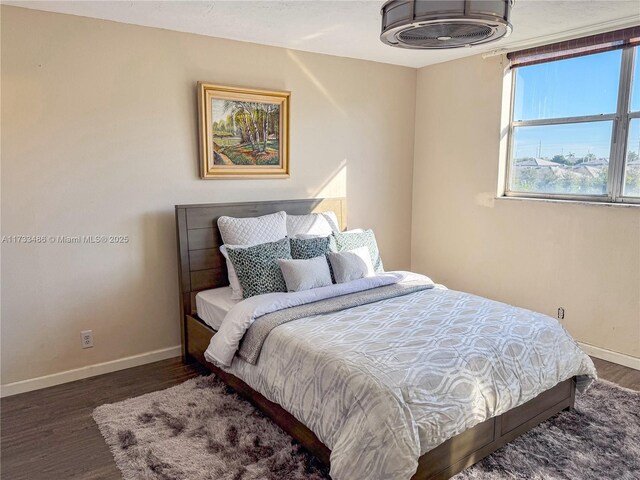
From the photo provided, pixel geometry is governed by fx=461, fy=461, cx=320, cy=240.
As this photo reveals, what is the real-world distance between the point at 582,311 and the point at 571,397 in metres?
1.11

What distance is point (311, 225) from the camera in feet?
12.4

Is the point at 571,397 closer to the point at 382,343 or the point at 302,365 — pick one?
the point at 382,343

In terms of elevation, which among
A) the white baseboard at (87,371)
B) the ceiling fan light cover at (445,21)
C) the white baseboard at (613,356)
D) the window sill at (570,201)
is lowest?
the white baseboard at (87,371)

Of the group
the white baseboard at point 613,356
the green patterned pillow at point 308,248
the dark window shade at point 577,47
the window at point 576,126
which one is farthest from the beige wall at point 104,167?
the white baseboard at point 613,356

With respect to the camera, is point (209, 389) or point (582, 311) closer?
point (209, 389)

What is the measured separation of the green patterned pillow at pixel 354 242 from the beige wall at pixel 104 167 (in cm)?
70

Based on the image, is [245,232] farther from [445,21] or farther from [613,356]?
[613,356]

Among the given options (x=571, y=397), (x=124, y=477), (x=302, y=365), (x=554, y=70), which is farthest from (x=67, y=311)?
(x=554, y=70)

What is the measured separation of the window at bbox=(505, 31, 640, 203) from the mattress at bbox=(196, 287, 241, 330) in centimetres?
265

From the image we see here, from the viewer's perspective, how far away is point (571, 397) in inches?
107

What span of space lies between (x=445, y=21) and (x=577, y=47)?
237 cm

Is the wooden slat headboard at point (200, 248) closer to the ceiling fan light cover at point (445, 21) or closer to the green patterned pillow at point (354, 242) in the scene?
the green patterned pillow at point (354, 242)

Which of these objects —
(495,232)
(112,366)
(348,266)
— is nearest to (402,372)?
(348,266)

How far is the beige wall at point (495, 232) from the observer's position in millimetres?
3400
